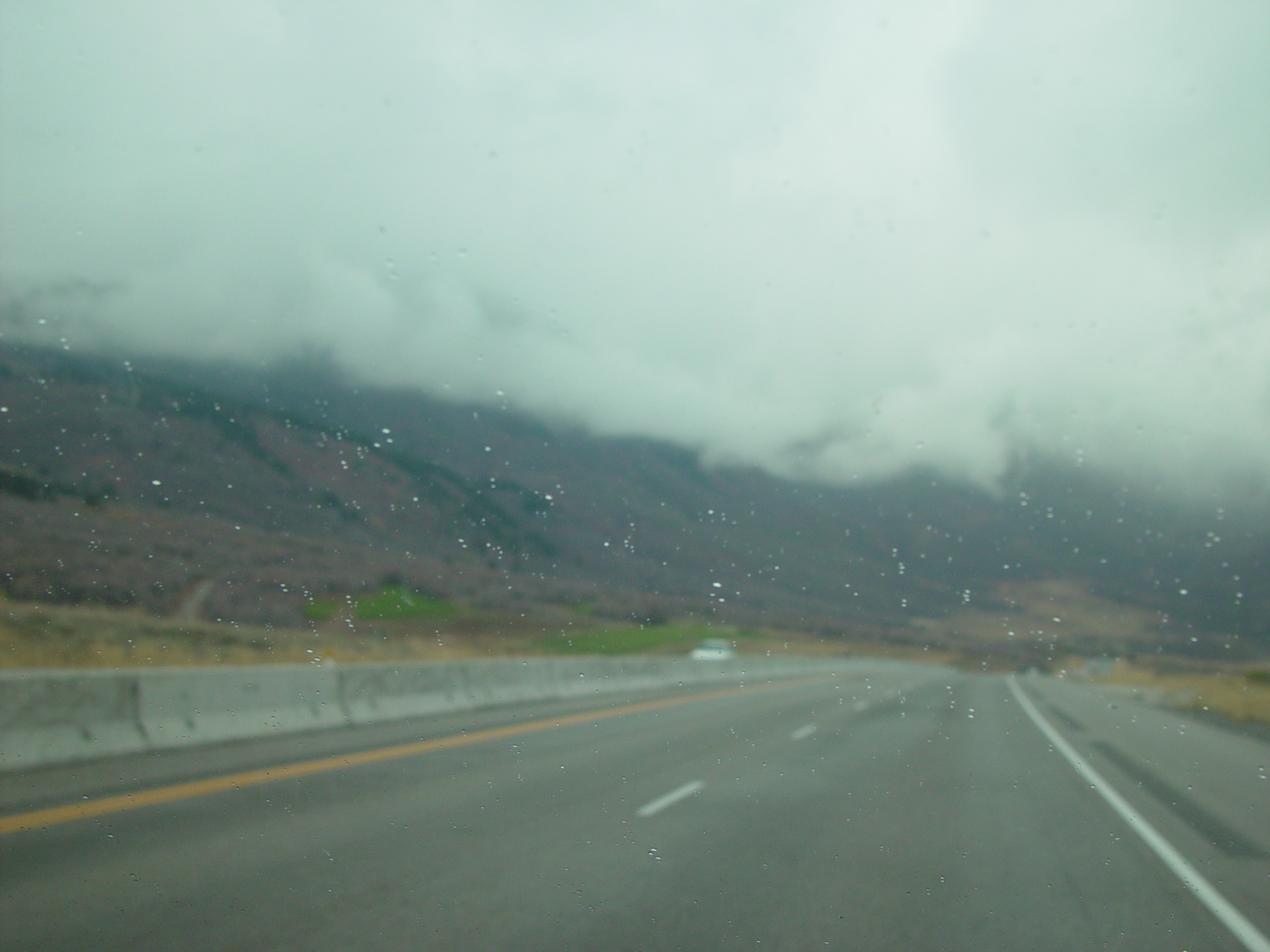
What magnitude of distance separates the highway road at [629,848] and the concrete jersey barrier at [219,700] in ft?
1.18

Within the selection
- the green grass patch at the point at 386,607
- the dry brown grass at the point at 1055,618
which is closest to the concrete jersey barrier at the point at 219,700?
the green grass patch at the point at 386,607

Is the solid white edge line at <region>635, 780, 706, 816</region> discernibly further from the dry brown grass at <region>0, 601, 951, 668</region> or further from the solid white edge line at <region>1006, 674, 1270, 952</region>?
the solid white edge line at <region>1006, 674, 1270, 952</region>

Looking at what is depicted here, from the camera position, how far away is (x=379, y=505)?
13.0 metres

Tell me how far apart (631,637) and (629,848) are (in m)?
8.26

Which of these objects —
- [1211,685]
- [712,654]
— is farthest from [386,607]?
[712,654]

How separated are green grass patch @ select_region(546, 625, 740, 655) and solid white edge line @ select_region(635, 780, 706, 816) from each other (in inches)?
134

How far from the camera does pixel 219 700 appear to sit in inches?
494

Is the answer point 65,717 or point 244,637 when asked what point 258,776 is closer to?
point 65,717

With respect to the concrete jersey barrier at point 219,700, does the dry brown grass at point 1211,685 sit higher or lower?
higher

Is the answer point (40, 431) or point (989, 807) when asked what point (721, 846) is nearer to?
point (989, 807)

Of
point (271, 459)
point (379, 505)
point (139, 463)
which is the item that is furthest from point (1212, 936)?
point (271, 459)

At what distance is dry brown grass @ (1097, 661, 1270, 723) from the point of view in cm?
1092

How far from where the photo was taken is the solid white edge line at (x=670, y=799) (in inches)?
380

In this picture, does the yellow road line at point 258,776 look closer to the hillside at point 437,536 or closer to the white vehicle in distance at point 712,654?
the hillside at point 437,536
